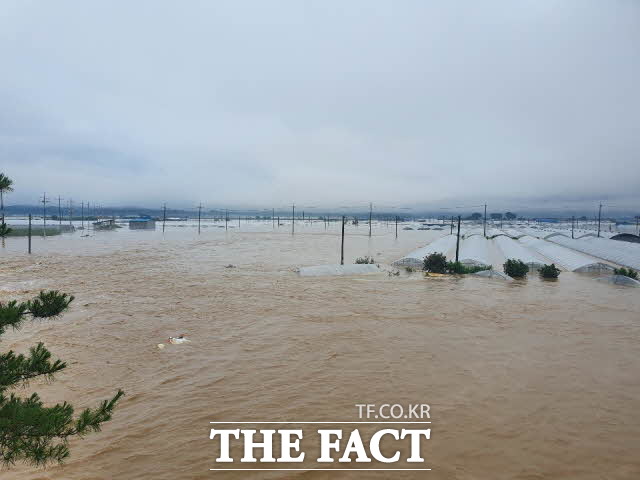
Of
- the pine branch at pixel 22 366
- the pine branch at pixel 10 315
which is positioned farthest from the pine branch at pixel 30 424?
the pine branch at pixel 10 315

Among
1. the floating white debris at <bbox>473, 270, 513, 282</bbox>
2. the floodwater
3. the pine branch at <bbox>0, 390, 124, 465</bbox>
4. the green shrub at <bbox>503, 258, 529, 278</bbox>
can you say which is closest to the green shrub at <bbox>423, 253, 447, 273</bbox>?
the floating white debris at <bbox>473, 270, 513, 282</bbox>

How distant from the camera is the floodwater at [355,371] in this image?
5305 mm

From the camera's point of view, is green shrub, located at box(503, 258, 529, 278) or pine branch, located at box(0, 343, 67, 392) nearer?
pine branch, located at box(0, 343, 67, 392)

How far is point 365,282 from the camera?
60.5ft

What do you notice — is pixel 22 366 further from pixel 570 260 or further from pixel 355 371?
pixel 570 260

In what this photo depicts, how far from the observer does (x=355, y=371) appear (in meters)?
8.09

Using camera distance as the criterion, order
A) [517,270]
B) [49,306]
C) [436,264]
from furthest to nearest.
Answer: [436,264], [517,270], [49,306]

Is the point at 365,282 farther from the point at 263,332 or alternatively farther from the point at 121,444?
the point at 121,444

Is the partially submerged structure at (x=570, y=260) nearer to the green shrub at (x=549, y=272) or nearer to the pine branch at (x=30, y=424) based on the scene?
the green shrub at (x=549, y=272)

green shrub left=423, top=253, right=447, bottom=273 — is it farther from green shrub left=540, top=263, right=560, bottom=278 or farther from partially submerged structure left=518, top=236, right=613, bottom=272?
partially submerged structure left=518, top=236, right=613, bottom=272

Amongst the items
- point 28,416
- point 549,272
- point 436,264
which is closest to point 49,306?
point 28,416

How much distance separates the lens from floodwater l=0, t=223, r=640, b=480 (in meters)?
5.30

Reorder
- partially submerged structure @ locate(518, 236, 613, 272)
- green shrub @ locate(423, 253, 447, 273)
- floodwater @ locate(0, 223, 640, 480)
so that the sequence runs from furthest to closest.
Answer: partially submerged structure @ locate(518, 236, 613, 272), green shrub @ locate(423, 253, 447, 273), floodwater @ locate(0, 223, 640, 480)

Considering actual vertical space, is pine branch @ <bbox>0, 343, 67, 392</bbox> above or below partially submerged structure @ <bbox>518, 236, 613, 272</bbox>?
above
